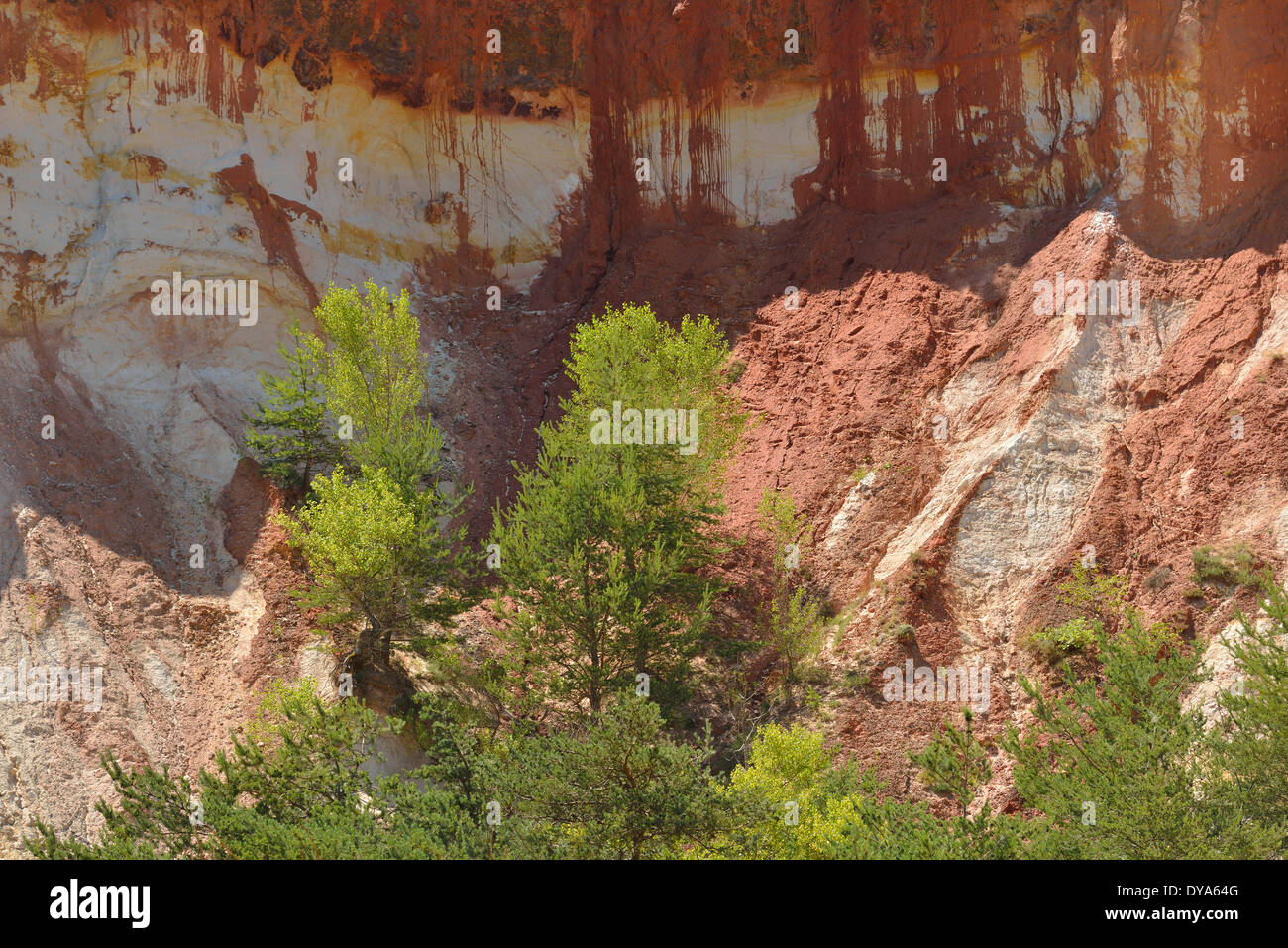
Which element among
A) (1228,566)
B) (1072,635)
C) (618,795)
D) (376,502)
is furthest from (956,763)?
(376,502)

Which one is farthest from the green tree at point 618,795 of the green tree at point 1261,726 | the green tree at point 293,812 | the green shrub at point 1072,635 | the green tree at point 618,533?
the green shrub at point 1072,635

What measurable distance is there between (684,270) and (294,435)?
12069mm

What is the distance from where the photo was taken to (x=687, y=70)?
37594mm

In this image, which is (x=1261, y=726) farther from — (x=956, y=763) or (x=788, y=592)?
(x=788, y=592)

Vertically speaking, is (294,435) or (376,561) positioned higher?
(294,435)

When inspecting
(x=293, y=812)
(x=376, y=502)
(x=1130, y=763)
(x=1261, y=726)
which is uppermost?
(x=376, y=502)

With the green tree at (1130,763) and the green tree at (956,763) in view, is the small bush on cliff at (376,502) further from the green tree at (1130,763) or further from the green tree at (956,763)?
the green tree at (1130,763)

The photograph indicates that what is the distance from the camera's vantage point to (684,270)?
118 ft

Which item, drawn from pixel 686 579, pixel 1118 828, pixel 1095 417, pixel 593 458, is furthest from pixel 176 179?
pixel 1118 828

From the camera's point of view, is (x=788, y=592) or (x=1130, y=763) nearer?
(x=1130, y=763)

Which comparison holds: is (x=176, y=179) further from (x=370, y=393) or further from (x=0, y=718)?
(x=0, y=718)

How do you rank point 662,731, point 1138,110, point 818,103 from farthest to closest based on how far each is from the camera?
point 818,103
point 1138,110
point 662,731

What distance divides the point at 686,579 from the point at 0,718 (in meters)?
13.1

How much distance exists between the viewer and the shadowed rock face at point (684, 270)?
2659 centimetres
